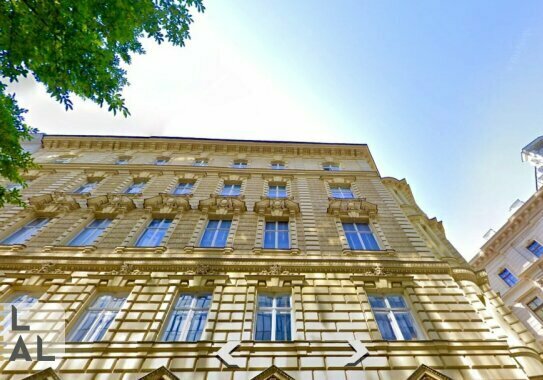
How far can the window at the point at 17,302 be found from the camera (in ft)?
28.2

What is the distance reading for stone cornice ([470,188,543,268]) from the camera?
25.7m

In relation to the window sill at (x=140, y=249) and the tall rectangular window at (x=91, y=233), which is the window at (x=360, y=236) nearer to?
the window sill at (x=140, y=249)

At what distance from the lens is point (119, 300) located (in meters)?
9.53

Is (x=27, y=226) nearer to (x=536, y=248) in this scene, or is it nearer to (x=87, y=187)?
(x=87, y=187)

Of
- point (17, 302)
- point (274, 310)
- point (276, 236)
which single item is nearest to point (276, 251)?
point (276, 236)

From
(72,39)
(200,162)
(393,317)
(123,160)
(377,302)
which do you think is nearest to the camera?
(72,39)

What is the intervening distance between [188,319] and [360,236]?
29.1 feet

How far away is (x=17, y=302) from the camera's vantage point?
942 cm

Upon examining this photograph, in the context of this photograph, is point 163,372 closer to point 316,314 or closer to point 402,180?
point 316,314

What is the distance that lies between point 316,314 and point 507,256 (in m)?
31.3

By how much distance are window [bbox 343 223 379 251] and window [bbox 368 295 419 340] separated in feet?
8.96

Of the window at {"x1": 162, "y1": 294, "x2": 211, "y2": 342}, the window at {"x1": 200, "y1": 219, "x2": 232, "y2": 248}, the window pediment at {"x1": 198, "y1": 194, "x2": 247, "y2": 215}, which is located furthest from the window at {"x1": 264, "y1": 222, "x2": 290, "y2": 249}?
the window at {"x1": 162, "y1": 294, "x2": 211, "y2": 342}

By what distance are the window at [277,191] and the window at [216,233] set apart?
12.8 feet

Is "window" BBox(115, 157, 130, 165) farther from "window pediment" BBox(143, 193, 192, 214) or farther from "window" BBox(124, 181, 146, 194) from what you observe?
"window pediment" BBox(143, 193, 192, 214)
